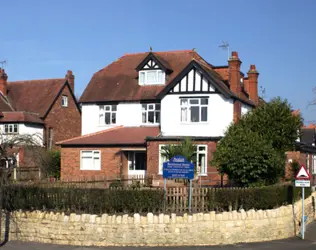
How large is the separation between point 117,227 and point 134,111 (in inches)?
757

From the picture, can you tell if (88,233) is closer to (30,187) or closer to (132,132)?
(30,187)

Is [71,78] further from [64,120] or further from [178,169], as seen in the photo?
[178,169]

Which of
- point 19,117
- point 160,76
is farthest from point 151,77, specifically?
point 19,117

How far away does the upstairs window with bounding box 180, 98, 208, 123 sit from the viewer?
32.2 meters

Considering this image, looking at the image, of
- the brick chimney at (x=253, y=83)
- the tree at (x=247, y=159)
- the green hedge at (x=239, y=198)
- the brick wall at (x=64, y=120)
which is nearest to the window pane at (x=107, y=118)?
the brick wall at (x=64, y=120)

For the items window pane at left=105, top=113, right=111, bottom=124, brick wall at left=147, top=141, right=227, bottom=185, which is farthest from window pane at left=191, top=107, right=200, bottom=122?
window pane at left=105, top=113, right=111, bottom=124

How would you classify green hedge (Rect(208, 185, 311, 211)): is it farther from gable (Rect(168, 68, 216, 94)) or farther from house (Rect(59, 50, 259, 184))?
gable (Rect(168, 68, 216, 94))

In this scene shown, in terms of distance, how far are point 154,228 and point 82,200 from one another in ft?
10.3

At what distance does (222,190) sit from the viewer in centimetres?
1848

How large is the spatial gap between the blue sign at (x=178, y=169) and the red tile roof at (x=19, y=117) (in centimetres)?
2597

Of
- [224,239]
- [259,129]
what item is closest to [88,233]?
[224,239]

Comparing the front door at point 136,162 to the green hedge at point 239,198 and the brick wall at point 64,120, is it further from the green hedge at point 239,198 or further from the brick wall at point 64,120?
the green hedge at point 239,198

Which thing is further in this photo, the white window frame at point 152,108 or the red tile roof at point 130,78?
the red tile roof at point 130,78

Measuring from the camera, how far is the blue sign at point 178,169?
1898 centimetres
